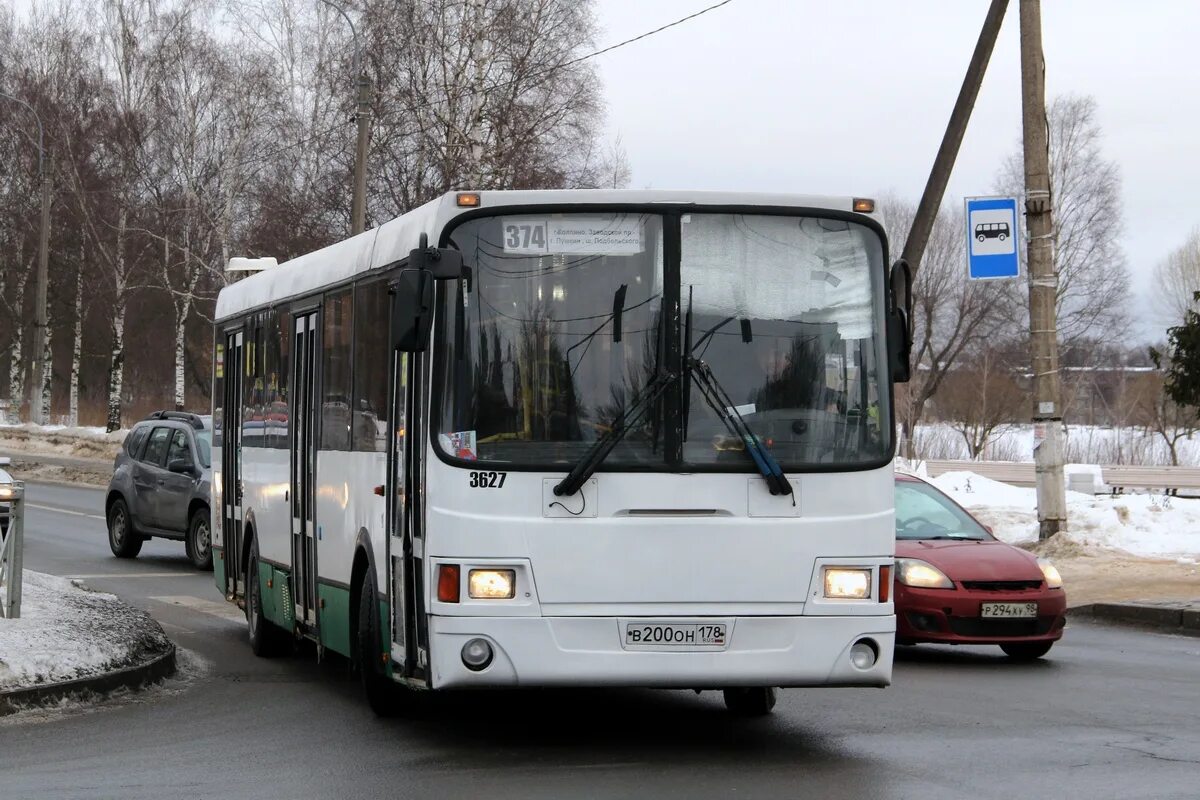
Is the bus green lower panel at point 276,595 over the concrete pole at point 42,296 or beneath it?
beneath

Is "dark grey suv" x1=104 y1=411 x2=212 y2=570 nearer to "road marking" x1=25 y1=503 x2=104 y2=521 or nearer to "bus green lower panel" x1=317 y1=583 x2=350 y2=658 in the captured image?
"road marking" x1=25 y1=503 x2=104 y2=521

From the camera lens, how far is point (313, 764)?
827cm

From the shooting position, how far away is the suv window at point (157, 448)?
21531mm

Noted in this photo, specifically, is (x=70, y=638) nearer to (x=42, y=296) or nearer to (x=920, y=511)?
(x=920, y=511)

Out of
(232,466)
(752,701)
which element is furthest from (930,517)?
(232,466)

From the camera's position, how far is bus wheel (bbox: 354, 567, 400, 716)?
941cm

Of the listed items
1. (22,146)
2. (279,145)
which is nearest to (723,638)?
(279,145)

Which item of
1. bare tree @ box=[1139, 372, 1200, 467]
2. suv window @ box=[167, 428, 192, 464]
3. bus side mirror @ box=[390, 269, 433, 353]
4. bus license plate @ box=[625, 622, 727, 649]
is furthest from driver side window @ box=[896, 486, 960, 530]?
bare tree @ box=[1139, 372, 1200, 467]

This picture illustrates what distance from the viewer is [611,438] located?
26.7 feet

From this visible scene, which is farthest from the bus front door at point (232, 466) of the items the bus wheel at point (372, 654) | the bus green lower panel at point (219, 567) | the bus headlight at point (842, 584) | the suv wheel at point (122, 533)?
the suv wheel at point (122, 533)

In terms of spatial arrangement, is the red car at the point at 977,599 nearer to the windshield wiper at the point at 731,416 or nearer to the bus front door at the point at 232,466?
the windshield wiper at the point at 731,416

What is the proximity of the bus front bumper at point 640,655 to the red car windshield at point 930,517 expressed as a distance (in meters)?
5.59

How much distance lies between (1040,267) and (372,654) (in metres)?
12.9

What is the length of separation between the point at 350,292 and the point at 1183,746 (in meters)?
5.22
